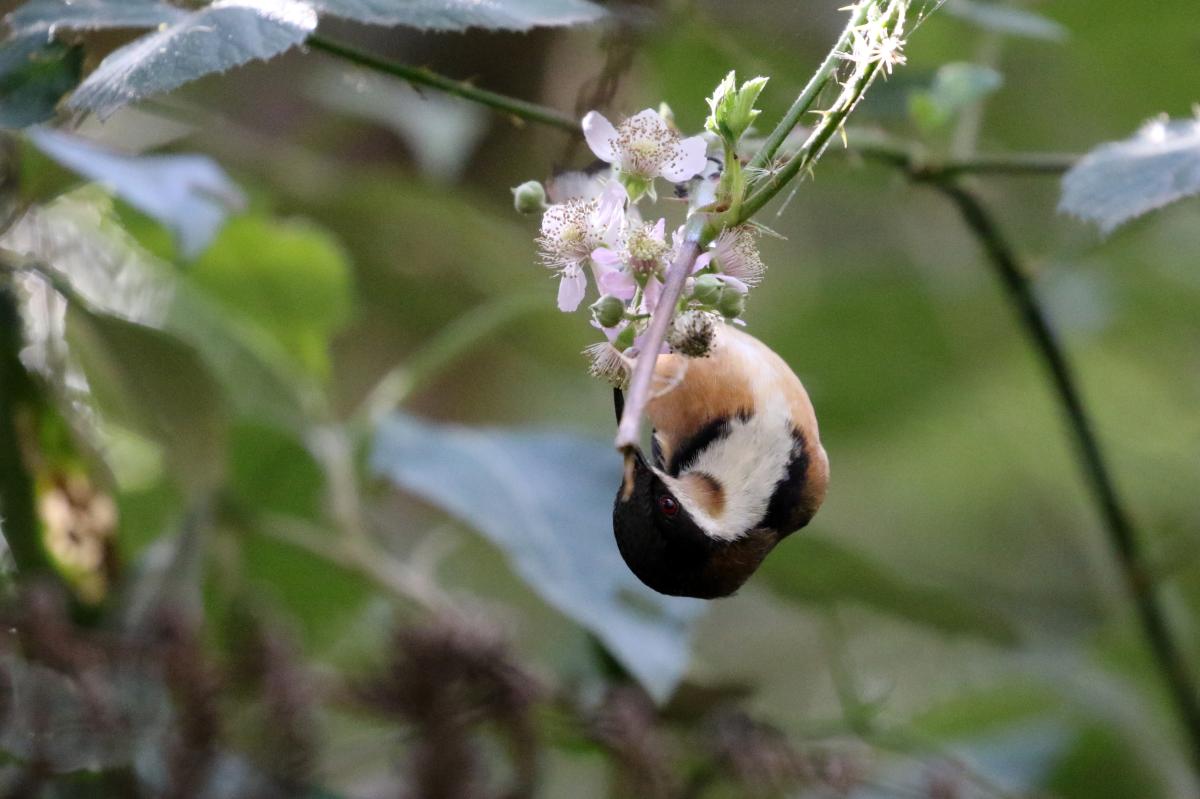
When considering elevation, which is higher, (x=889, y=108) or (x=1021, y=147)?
(x=889, y=108)

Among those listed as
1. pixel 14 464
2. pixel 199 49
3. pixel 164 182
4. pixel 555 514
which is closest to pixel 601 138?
pixel 199 49

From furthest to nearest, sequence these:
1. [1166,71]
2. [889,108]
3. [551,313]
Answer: [551,313], [1166,71], [889,108]

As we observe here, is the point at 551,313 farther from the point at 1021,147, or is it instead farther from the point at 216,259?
the point at 1021,147

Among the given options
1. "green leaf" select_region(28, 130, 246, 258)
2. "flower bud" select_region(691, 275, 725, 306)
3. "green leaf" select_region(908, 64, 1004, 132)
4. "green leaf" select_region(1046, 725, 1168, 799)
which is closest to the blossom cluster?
"flower bud" select_region(691, 275, 725, 306)

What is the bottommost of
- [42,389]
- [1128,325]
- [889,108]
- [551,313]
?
[1128,325]

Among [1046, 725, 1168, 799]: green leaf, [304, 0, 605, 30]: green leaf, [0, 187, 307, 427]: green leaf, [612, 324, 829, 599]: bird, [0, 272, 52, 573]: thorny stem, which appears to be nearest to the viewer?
[304, 0, 605, 30]: green leaf

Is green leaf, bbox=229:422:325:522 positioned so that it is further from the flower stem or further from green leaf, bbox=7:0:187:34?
the flower stem

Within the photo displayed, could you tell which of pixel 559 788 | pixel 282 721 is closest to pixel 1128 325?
pixel 559 788

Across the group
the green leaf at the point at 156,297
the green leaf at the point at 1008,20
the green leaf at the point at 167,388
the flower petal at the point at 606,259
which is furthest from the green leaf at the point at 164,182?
the green leaf at the point at 1008,20
